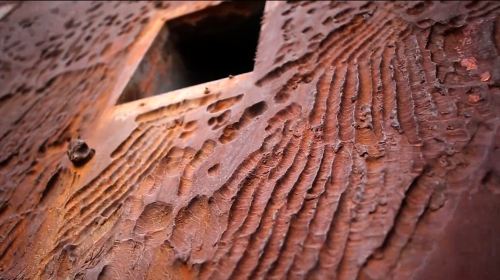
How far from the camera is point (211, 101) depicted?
296 cm

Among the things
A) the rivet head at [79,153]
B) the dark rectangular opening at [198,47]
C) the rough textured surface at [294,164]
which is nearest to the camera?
the rough textured surface at [294,164]

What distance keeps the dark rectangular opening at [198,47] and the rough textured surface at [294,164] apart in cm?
41

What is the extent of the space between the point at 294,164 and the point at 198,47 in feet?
10.1

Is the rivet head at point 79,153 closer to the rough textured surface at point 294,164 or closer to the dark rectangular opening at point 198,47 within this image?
the rough textured surface at point 294,164

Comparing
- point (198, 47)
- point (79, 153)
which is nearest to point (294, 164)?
point (79, 153)

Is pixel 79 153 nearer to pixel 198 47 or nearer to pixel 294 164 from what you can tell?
pixel 294 164

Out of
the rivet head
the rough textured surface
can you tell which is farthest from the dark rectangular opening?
the rivet head

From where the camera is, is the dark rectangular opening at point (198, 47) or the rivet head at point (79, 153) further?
the dark rectangular opening at point (198, 47)

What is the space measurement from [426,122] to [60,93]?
373 cm

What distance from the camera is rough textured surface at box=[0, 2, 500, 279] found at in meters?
1.75

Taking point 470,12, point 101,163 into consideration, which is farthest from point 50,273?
point 470,12

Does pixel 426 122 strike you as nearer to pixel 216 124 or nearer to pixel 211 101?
pixel 216 124

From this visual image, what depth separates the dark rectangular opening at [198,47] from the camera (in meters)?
3.94

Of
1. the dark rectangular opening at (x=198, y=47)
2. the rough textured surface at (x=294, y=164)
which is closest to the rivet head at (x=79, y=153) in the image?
the rough textured surface at (x=294, y=164)
